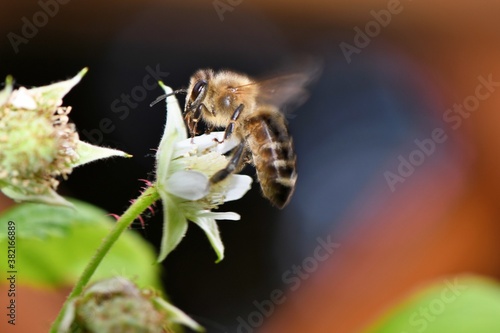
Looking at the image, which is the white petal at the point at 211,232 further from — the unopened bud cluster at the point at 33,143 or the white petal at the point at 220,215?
the unopened bud cluster at the point at 33,143

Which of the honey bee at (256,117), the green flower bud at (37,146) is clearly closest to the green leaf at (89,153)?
the green flower bud at (37,146)

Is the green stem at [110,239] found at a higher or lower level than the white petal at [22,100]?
lower

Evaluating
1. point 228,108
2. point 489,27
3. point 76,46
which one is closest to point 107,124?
point 76,46

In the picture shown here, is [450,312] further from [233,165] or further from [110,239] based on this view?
[110,239]

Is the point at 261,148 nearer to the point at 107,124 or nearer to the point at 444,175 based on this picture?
the point at 107,124

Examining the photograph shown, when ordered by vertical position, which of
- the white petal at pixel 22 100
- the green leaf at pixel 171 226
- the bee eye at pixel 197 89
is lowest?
the green leaf at pixel 171 226

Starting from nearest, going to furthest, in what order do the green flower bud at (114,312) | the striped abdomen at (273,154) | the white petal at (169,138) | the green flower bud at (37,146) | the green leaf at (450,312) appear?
the green flower bud at (114,312)
the green flower bud at (37,146)
the white petal at (169,138)
the striped abdomen at (273,154)
the green leaf at (450,312)

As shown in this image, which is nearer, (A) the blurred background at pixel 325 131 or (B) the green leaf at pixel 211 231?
(B) the green leaf at pixel 211 231
